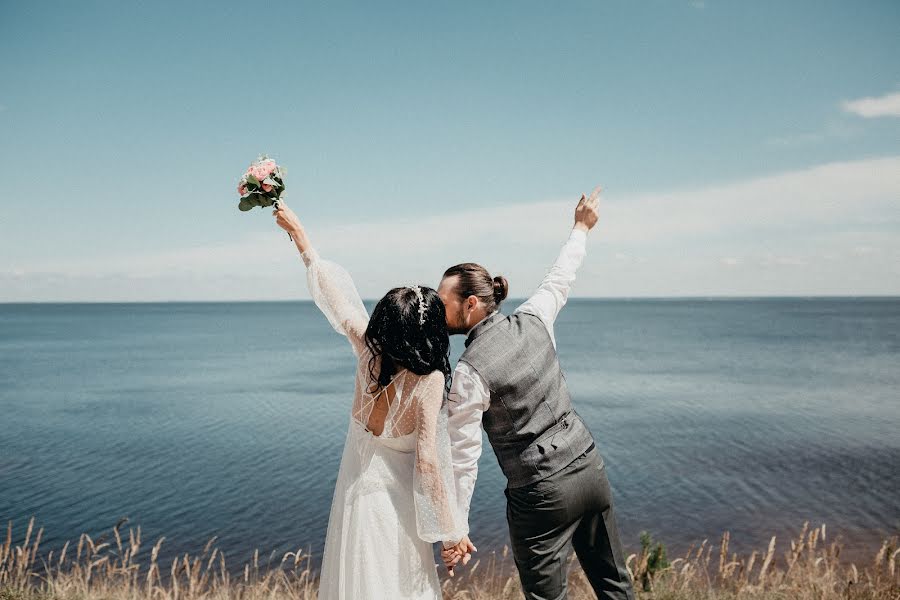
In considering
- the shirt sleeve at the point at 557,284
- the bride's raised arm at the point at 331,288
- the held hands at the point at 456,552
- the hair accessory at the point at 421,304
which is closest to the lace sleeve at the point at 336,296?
the bride's raised arm at the point at 331,288

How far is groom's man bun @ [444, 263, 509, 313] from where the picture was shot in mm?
3049

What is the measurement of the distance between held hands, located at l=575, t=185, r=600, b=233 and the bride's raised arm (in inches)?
54.6

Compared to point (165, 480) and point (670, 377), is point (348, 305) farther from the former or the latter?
point (670, 377)

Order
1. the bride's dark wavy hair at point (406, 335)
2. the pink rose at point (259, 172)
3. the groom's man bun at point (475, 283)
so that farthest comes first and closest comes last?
the pink rose at point (259, 172), the groom's man bun at point (475, 283), the bride's dark wavy hair at point (406, 335)

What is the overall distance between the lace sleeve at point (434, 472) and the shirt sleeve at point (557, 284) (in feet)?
2.16

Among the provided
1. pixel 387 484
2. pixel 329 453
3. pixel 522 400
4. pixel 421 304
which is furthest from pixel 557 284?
pixel 329 453

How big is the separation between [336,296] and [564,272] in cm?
125

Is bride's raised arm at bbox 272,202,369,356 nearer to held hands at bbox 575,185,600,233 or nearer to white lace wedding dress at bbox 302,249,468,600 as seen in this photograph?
white lace wedding dress at bbox 302,249,468,600

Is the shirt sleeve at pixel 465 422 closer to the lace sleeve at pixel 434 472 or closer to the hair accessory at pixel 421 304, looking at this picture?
the lace sleeve at pixel 434 472

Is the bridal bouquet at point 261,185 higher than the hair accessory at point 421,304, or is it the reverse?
the bridal bouquet at point 261,185

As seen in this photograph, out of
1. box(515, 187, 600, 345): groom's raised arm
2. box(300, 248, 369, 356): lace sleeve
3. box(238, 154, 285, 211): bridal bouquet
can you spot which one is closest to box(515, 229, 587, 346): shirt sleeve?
box(515, 187, 600, 345): groom's raised arm

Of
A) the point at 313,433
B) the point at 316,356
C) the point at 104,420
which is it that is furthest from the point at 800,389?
the point at 316,356

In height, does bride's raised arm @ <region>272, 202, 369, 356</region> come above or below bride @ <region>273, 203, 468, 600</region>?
above

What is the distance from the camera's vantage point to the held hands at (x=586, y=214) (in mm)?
3715
